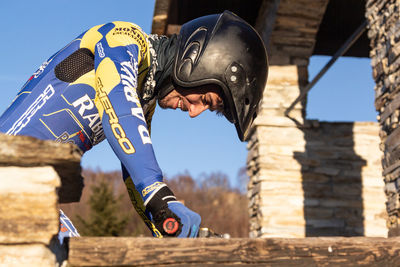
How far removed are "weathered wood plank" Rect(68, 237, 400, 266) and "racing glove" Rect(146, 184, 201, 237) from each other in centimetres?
30

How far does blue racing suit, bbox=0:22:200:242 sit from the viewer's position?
2.01m

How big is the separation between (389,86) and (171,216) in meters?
3.70

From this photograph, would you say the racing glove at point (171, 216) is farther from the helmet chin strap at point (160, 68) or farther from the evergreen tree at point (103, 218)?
the evergreen tree at point (103, 218)

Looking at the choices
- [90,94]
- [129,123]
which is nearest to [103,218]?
[90,94]

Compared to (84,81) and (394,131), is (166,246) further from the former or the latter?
(394,131)

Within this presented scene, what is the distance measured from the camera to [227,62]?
249cm

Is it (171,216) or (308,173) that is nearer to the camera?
(171,216)

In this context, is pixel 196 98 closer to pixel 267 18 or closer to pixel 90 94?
pixel 90 94

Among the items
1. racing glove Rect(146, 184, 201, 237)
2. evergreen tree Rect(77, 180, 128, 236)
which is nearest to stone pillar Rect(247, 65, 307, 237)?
racing glove Rect(146, 184, 201, 237)

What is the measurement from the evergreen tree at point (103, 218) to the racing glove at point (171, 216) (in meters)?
21.4

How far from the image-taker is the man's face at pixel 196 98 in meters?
2.54

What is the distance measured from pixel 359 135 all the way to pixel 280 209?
193 centimetres

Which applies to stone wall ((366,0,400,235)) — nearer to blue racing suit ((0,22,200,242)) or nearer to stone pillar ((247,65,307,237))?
stone pillar ((247,65,307,237))

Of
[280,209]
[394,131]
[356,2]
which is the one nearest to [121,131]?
[394,131]
